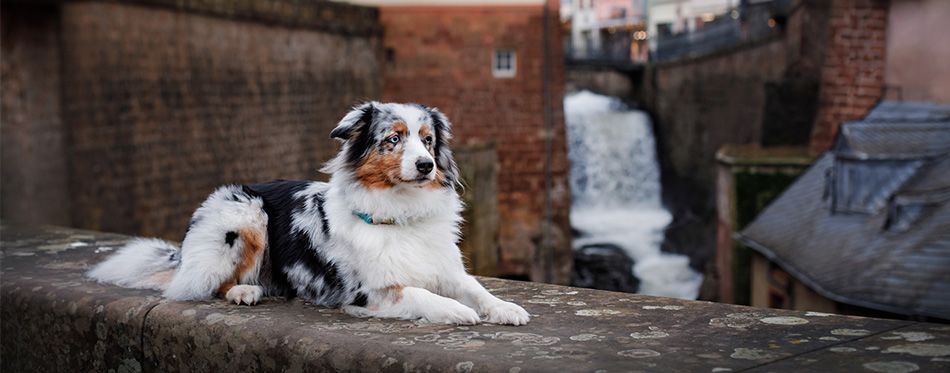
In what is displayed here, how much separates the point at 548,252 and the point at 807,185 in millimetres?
6538

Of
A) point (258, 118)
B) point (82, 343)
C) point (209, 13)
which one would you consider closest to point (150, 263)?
point (82, 343)

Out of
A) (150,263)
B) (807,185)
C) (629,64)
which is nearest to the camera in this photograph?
(150,263)

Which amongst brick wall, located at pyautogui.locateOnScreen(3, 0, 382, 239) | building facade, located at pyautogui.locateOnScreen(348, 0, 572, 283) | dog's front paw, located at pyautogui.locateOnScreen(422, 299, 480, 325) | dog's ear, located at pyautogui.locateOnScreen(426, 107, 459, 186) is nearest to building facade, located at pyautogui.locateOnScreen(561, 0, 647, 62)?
building facade, located at pyautogui.locateOnScreen(348, 0, 572, 283)

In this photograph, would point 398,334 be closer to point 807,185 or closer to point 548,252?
point 807,185

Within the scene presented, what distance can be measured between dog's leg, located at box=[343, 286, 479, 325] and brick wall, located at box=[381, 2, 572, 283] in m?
18.5

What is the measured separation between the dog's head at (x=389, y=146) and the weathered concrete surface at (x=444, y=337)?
1.39 ft

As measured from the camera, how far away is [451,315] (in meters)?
3.06

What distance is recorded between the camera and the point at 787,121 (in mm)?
25312

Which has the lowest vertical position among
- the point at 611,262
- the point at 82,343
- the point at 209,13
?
the point at 611,262

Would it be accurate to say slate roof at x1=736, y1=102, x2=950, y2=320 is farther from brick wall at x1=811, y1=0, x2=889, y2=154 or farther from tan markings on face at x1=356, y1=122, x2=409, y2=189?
tan markings on face at x1=356, y1=122, x2=409, y2=189

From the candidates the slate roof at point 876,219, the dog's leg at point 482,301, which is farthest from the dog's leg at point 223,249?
the slate roof at point 876,219

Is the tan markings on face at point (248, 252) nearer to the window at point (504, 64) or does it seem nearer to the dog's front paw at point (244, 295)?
the dog's front paw at point (244, 295)

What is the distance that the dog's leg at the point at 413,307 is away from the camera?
3062 millimetres

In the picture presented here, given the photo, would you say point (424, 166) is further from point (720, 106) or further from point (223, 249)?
point (720, 106)
